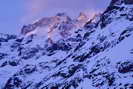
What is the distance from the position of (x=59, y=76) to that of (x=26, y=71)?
47477mm

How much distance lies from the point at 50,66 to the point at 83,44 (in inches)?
1046

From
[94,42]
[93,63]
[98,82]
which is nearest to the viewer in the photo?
[98,82]

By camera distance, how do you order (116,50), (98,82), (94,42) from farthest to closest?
(94,42) → (116,50) → (98,82)

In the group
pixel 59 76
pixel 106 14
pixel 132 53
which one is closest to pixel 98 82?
pixel 132 53

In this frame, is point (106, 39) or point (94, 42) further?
point (94, 42)

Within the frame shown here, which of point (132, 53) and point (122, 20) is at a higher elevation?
point (122, 20)

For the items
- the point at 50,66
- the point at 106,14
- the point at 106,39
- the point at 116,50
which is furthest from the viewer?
the point at 50,66

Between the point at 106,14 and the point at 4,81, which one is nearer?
the point at 106,14

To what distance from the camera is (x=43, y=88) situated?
14612 centimetres

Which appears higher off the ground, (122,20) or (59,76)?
(122,20)

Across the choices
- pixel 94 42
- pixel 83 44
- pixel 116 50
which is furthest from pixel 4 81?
pixel 116 50

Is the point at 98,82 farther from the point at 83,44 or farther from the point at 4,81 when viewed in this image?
the point at 4,81

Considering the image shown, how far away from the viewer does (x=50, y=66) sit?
7530 inches

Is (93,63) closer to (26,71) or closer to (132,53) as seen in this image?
(132,53)
